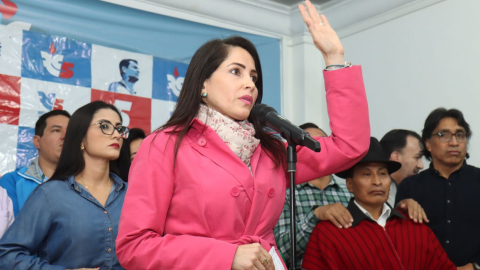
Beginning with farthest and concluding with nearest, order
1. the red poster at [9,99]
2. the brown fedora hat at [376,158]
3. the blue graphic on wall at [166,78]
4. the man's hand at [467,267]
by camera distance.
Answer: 1. the blue graphic on wall at [166,78]
2. the red poster at [9,99]
3. the man's hand at [467,267]
4. the brown fedora hat at [376,158]

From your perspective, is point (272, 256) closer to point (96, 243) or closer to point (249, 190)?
point (249, 190)

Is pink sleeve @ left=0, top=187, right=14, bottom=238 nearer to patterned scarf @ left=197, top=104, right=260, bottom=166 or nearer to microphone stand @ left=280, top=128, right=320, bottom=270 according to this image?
patterned scarf @ left=197, top=104, right=260, bottom=166

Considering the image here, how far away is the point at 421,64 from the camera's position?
14.6ft

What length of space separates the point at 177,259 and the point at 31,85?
265cm

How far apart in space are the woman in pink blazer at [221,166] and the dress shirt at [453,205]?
66.8 inches

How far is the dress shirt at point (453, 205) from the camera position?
316 cm

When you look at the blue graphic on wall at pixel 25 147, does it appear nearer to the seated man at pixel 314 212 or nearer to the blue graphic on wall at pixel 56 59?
the blue graphic on wall at pixel 56 59

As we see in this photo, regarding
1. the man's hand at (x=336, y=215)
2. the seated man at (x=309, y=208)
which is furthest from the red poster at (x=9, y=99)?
the man's hand at (x=336, y=215)

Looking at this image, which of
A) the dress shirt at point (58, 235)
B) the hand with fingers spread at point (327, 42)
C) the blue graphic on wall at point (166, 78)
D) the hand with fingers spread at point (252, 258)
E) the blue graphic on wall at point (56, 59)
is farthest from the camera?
the blue graphic on wall at point (166, 78)

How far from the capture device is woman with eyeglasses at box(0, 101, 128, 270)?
2518mm

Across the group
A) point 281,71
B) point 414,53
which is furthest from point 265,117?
point 281,71

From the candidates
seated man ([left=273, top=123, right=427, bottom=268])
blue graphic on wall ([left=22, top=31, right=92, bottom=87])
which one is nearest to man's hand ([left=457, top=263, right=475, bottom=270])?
seated man ([left=273, top=123, right=427, bottom=268])

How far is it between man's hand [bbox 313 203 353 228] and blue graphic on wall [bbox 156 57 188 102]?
1.90 metres

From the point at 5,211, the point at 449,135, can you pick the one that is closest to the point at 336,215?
the point at 449,135
